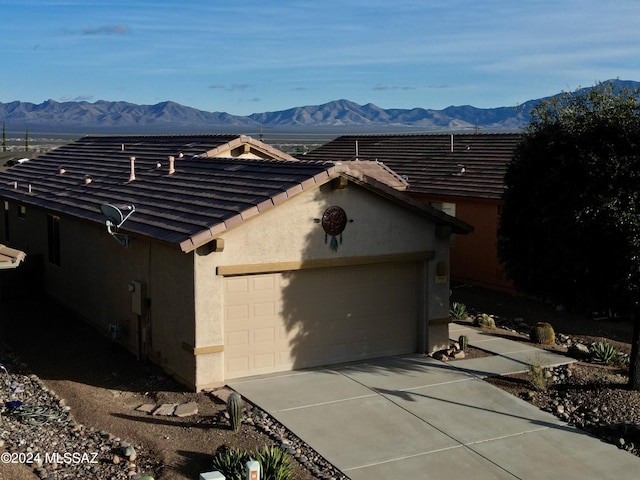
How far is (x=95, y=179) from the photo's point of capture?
67.9 ft

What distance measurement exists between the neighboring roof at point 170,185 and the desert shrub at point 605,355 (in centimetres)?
350

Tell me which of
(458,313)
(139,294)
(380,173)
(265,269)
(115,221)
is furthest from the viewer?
(380,173)

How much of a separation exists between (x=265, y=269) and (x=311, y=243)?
3.25 feet

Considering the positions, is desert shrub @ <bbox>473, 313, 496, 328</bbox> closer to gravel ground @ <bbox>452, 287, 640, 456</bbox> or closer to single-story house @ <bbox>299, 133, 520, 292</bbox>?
gravel ground @ <bbox>452, 287, 640, 456</bbox>

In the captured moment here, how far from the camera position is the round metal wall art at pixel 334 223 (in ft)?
46.7

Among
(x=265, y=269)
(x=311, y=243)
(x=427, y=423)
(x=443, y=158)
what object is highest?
(x=443, y=158)

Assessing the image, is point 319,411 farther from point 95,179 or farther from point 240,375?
point 95,179

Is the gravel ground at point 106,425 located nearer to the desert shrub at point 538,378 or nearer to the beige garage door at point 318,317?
the beige garage door at point 318,317

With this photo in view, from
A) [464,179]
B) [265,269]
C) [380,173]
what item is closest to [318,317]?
[265,269]

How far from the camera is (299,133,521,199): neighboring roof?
79.8 ft

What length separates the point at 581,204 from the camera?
12.8 metres

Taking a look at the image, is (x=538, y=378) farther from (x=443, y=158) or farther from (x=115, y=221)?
(x=443, y=158)

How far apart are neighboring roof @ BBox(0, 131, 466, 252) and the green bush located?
3.69 meters

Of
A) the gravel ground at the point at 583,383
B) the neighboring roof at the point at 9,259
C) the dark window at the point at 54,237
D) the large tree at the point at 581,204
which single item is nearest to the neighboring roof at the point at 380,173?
the gravel ground at the point at 583,383
